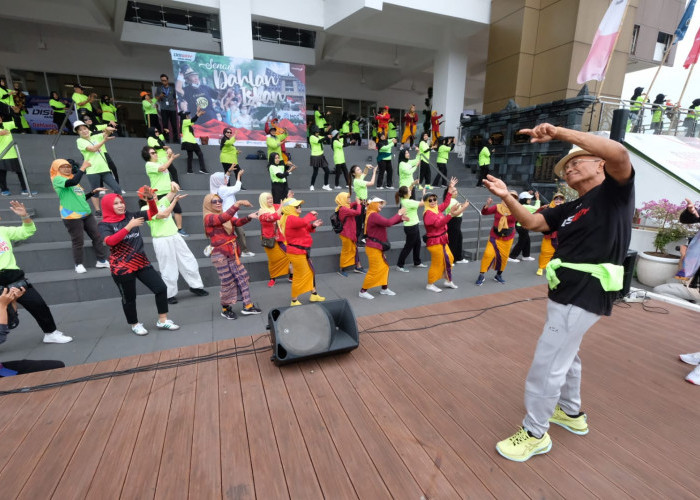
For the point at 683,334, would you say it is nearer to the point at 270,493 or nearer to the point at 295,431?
the point at 295,431

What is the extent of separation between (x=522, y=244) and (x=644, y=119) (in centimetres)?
812

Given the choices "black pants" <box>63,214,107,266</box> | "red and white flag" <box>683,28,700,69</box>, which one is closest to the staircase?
"black pants" <box>63,214,107,266</box>

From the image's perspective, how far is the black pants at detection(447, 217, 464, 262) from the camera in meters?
7.09

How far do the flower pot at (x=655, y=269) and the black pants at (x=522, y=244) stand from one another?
1969mm

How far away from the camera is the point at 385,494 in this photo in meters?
1.85

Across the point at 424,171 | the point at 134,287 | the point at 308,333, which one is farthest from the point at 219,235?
the point at 424,171

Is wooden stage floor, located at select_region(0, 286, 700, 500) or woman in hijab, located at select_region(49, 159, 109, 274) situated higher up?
woman in hijab, located at select_region(49, 159, 109, 274)

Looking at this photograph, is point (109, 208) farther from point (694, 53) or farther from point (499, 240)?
point (694, 53)

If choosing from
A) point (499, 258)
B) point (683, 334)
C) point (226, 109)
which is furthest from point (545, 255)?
point (226, 109)

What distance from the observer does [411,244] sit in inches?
256

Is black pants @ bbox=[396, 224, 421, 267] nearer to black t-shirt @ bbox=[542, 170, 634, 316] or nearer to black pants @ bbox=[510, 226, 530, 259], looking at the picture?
black pants @ bbox=[510, 226, 530, 259]

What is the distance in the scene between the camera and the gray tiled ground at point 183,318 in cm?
378

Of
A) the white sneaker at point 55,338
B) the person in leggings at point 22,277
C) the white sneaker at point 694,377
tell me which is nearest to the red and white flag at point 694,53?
the white sneaker at point 694,377

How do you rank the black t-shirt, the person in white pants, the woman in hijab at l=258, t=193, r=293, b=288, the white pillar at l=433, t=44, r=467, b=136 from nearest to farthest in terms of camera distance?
the black t-shirt < the person in white pants < the woman in hijab at l=258, t=193, r=293, b=288 < the white pillar at l=433, t=44, r=467, b=136
